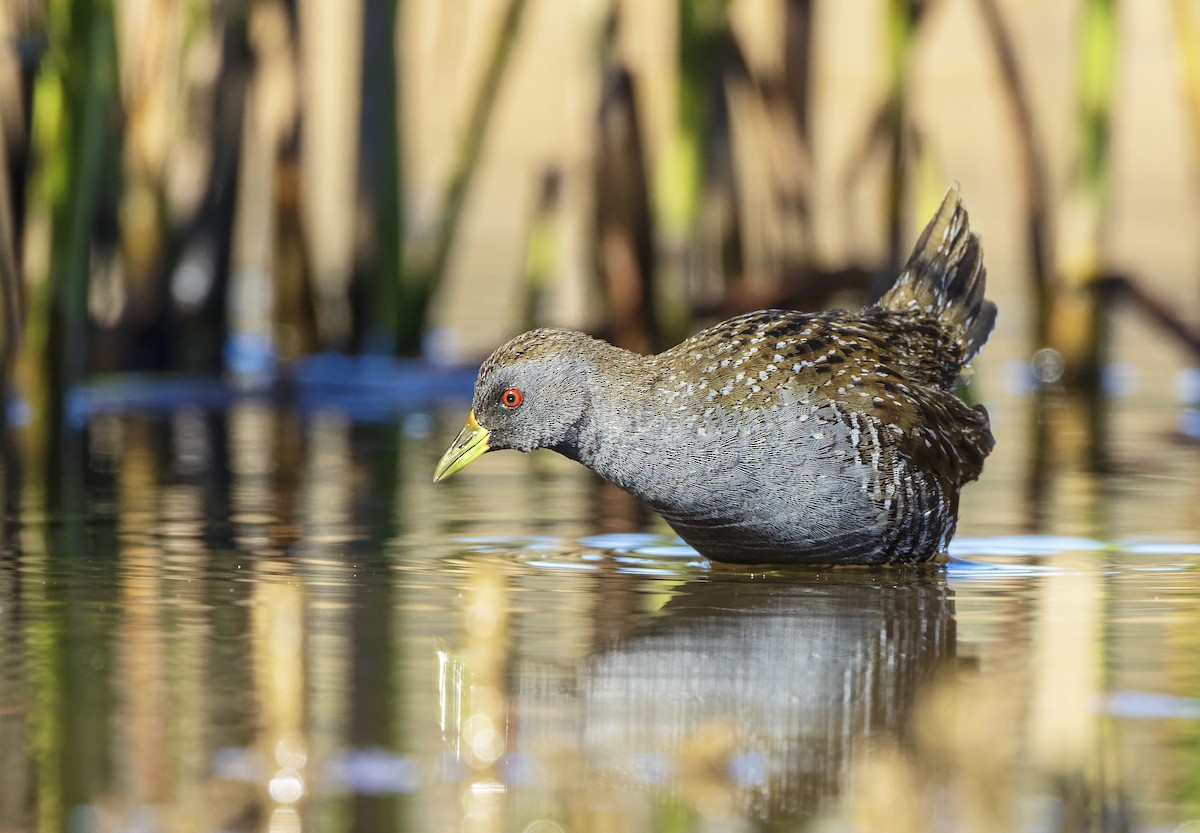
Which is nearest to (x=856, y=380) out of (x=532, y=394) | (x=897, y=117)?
(x=532, y=394)

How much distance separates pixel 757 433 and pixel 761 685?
1.23 meters

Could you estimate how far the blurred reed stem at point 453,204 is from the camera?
862cm

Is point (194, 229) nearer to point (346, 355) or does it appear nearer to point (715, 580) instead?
point (346, 355)

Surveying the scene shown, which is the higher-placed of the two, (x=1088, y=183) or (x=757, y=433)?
(x=1088, y=183)

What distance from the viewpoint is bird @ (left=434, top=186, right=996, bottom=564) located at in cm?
524

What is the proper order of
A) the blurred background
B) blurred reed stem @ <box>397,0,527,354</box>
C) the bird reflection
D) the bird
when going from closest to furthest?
the bird reflection, the bird, the blurred background, blurred reed stem @ <box>397,0,527,354</box>

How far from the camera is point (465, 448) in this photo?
567 centimetres

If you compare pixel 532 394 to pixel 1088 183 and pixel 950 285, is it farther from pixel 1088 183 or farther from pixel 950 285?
pixel 1088 183

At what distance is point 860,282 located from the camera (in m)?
8.48

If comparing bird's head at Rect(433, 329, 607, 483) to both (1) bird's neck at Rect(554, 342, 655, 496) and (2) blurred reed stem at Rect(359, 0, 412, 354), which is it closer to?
(1) bird's neck at Rect(554, 342, 655, 496)

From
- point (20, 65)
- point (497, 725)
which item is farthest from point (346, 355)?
point (497, 725)

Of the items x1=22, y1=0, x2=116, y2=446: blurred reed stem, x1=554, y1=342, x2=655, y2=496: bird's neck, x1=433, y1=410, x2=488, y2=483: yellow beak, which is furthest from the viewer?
x1=22, y1=0, x2=116, y2=446: blurred reed stem

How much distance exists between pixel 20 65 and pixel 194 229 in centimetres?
193

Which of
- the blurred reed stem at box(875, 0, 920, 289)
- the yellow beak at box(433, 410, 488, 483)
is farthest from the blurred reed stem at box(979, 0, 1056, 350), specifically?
the yellow beak at box(433, 410, 488, 483)
